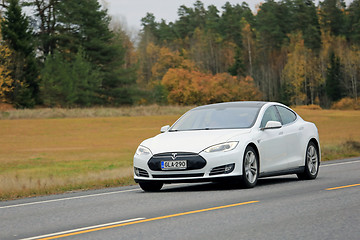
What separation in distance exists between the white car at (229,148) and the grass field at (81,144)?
124 inches

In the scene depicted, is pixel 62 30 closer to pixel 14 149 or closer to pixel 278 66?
pixel 14 149

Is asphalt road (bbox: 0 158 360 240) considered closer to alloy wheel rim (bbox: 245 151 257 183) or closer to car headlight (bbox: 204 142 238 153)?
alloy wheel rim (bbox: 245 151 257 183)

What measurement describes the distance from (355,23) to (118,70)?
60.6 m

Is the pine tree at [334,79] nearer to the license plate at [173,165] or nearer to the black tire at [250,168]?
the black tire at [250,168]

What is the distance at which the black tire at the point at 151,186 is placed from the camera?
1252 centimetres

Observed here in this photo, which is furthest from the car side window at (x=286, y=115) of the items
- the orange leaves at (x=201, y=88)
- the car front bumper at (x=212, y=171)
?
the orange leaves at (x=201, y=88)

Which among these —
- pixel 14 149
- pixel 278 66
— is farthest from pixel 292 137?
pixel 278 66

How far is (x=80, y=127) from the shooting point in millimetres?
62438

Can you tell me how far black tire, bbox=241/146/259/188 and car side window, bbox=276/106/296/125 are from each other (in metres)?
1.94

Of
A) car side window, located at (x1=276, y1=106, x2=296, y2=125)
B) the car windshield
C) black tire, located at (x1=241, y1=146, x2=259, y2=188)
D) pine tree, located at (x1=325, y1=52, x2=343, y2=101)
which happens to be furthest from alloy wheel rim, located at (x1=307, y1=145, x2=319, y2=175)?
pine tree, located at (x1=325, y1=52, x2=343, y2=101)

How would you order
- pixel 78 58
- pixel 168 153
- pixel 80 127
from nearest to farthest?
pixel 168 153 → pixel 80 127 → pixel 78 58

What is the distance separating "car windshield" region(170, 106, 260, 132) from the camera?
42.8 ft

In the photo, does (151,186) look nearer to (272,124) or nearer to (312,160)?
(272,124)

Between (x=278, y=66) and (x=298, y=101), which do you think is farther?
(x=278, y=66)
